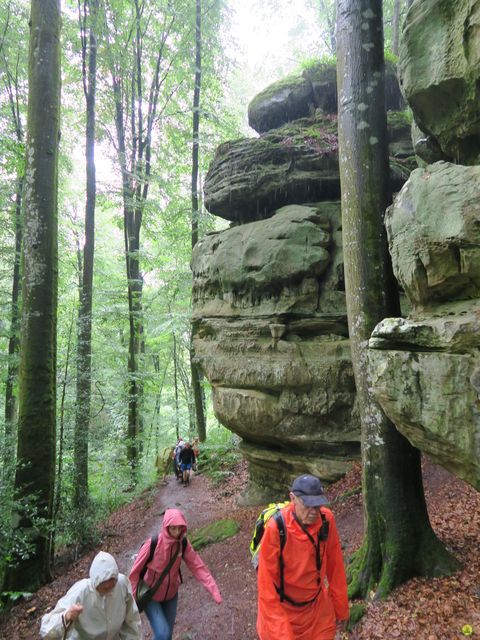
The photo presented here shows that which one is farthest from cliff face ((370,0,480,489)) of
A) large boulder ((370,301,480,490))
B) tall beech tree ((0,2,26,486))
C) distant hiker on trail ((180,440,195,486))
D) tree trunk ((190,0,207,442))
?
tall beech tree ((0,2,26,486))

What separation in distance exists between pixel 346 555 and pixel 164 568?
3.00 m

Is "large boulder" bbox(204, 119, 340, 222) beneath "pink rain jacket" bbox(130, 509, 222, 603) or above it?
above

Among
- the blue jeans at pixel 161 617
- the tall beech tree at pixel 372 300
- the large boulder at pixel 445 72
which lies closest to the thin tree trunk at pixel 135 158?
the blue jeans at pixel 161 617

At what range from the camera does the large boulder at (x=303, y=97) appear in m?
10.3

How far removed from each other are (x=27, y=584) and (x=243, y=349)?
638 centimetres

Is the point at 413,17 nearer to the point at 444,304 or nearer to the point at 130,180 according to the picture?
the point at 444,304

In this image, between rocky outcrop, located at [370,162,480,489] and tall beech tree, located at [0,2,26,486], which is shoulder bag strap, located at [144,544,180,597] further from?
tall beech tree, located at [0,2,26,486]

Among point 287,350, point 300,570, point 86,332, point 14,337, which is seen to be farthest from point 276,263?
point 14,337

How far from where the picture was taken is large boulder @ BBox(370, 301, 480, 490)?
3.07m

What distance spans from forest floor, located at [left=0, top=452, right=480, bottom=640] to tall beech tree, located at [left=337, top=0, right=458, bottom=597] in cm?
30

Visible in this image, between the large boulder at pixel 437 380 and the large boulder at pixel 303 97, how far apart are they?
9.29 m

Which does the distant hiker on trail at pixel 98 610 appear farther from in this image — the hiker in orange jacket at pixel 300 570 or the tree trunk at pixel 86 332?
the tree trunk at pixel 86 332

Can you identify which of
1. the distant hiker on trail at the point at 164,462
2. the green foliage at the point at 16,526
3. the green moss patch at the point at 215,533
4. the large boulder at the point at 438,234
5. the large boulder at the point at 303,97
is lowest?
the distant hiker on trail at the point at 164,462

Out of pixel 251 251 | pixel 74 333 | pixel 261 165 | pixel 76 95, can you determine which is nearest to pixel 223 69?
pixel 76 95
